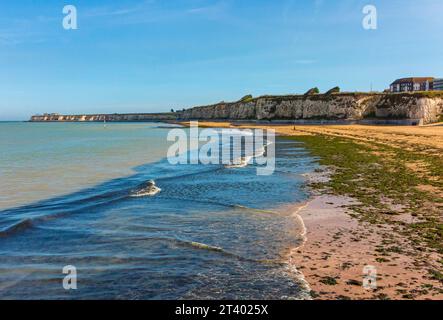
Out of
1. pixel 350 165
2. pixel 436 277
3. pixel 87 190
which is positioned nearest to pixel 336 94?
pixel 350 165

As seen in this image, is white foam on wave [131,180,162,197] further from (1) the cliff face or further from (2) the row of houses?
(2) the row of houses

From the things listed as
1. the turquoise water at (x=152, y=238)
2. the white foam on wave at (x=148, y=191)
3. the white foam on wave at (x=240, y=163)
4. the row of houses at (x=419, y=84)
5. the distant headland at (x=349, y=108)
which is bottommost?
the turquoise water at (x=152, y=238)

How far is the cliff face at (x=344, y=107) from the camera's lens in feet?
258

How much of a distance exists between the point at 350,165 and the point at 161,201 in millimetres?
12192

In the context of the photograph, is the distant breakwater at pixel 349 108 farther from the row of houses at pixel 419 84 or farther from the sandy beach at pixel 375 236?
the sandy beach at pixel 375 236

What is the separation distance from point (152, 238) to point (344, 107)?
96178mm

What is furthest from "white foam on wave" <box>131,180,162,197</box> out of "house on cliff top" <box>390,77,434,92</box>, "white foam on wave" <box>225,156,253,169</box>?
"house on cliff top" <box>390,77,434,92</box>

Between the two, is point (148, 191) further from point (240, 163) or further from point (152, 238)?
point (240, 163)

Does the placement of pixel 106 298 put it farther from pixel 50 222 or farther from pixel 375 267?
pixel 50 222

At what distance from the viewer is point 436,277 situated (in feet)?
20.8

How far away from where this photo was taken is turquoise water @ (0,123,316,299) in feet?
21.0

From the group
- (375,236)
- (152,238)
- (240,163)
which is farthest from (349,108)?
(152,238)

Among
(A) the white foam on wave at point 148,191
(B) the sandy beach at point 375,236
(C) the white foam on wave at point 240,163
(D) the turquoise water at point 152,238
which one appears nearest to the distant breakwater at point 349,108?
(C) the white foam on wave at point 240,163

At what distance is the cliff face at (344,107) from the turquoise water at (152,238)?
237ft
